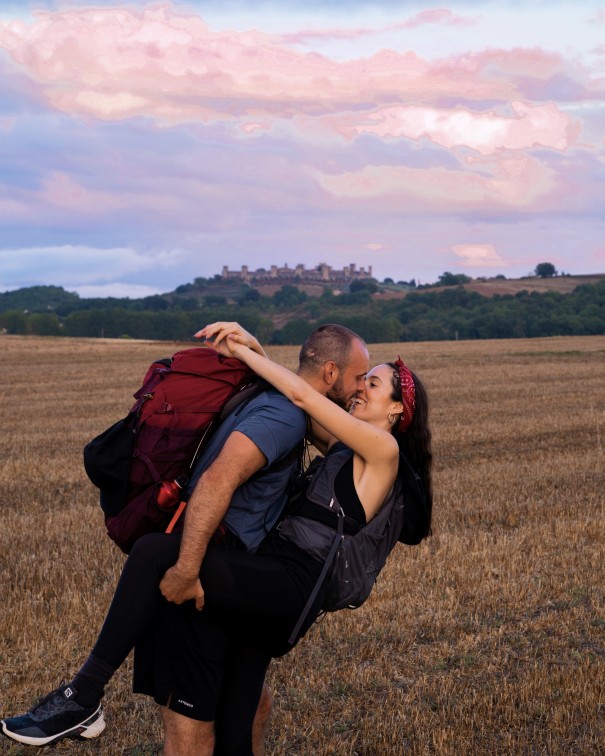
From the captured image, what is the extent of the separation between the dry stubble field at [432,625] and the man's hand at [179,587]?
1.89 meters

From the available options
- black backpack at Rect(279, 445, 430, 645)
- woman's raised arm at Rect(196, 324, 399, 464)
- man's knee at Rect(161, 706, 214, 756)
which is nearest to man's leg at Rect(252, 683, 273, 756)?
man's knee at Rect(161, 706, 214, 756)

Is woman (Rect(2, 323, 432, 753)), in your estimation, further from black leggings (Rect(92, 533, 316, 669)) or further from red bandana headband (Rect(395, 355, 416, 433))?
red bandana headband (Rect(395, 355, 416, 433))

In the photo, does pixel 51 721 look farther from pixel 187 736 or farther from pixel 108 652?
pixel 187 736

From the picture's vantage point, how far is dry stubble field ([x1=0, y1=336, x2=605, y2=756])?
5055 millimetres

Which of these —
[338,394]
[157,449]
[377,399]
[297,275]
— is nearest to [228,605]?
[157,449]

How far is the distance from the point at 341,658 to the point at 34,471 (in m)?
8.32

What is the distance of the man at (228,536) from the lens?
3.27 metres

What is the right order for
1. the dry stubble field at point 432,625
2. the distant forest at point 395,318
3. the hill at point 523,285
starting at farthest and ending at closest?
the hill at point 523,285
the distant forest at point 395,318
the dry stubble field at point 432,625

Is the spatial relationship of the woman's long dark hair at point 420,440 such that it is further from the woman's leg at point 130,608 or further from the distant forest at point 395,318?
the distant forest at point 395,318

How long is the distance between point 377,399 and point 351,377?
0.18m

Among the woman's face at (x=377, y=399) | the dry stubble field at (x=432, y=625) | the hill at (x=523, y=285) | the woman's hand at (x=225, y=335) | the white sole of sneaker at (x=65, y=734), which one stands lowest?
the dry stubble field at (x=432, y=625)

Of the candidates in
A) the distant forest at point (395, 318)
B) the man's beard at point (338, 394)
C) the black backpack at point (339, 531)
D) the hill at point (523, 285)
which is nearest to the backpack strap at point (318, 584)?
the black backpack at point (339, 531)

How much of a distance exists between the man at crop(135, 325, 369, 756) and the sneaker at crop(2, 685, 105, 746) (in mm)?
293

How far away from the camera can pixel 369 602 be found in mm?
7051
